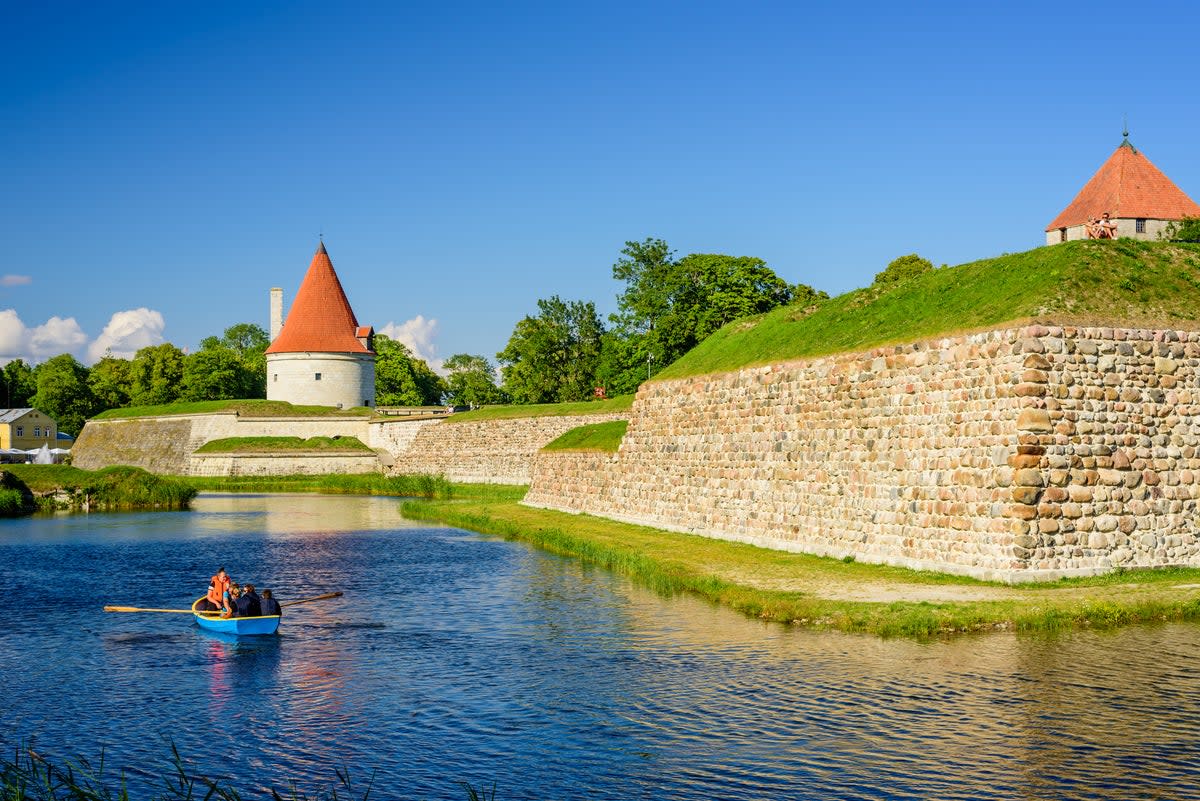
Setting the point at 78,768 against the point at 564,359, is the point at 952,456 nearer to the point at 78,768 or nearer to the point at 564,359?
the point at 78,768

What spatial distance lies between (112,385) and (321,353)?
155ft

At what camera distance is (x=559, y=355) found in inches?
4296

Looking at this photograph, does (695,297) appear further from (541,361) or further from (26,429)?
(26,429)

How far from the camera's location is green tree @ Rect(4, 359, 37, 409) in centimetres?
14575

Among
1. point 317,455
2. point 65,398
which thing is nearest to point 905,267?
point 317,455

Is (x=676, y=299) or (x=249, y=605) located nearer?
(x=249, y=605)

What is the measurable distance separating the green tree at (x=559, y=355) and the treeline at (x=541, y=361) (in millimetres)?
96

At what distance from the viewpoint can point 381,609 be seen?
88.2 ft

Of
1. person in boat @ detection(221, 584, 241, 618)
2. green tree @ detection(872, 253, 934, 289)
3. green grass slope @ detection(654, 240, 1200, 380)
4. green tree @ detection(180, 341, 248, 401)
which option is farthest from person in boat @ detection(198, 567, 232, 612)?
green tree @ detection(180, 341, 248, 401)

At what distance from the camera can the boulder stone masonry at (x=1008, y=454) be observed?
2342 cm

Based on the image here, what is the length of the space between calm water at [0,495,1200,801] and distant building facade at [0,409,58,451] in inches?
3978

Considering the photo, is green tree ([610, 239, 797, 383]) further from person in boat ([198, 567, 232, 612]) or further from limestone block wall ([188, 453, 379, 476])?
person in boat ([198, 567, 232, 612])

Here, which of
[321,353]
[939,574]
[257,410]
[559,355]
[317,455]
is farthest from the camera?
[559,355]

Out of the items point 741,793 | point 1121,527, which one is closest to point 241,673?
point 741,793
